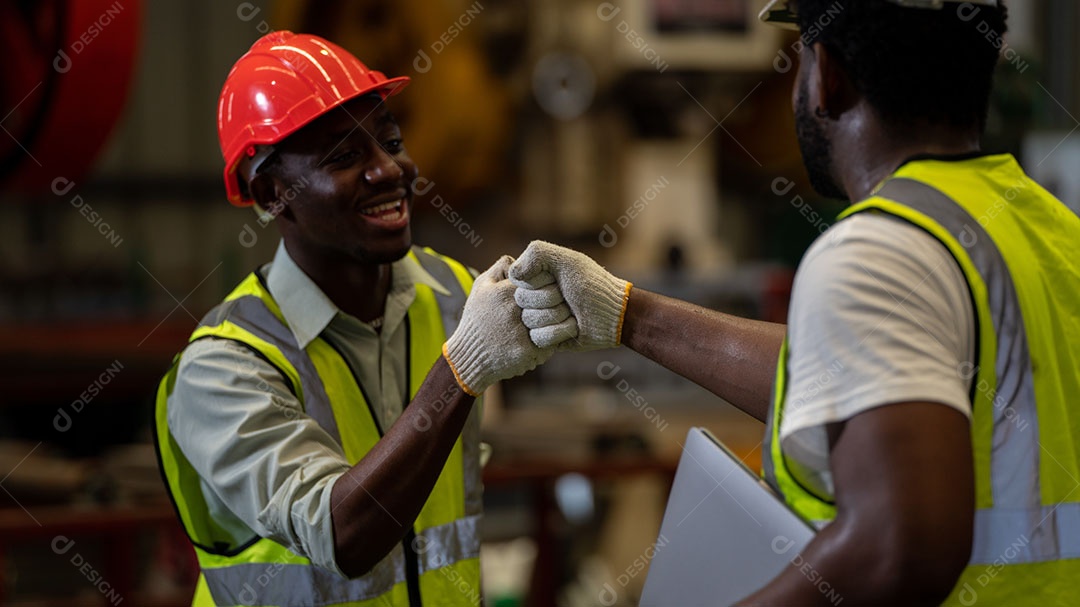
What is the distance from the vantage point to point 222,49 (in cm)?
1107

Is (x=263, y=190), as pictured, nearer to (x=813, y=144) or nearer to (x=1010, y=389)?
(x=813, y=144)

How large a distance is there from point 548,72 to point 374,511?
6.20 metres

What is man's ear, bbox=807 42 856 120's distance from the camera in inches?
66.4

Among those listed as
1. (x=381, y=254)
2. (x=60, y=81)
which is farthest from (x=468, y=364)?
(x=60, y=81)

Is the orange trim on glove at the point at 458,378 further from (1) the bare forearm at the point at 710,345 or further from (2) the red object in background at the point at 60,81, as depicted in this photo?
(2) the red object in background at the point at 60,81

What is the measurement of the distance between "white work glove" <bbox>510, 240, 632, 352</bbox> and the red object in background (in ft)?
6.37

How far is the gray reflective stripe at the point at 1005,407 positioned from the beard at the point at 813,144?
8.6 inches

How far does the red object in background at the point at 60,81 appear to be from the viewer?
349 cm

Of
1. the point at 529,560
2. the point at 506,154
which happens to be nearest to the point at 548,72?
the point at 506,154

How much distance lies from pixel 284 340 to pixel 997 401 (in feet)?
4.89

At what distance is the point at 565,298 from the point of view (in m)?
2.31

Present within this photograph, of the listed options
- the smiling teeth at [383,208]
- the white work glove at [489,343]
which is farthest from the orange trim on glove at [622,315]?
the smiling teeth at [383,208]

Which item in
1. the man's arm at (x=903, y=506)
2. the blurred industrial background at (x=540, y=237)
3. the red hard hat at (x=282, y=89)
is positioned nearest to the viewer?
the man's arm at (x=903, y=506)

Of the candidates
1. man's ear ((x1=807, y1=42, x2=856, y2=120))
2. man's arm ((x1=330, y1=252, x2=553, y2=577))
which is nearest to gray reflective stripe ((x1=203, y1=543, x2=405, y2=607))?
man's arm ((x1=330, y1=252, x2=553, y2=577))
